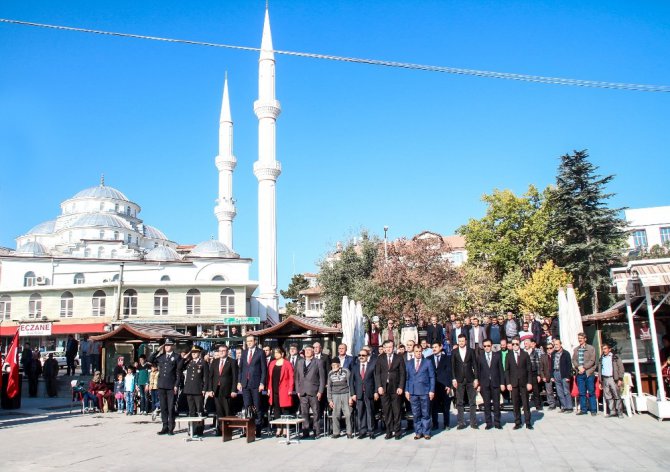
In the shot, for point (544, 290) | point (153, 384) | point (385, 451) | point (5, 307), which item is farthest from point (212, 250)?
point (385, 451)

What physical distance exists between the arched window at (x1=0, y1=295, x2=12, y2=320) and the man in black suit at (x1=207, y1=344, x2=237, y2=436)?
1490 inches

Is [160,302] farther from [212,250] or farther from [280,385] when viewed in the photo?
[280,385]

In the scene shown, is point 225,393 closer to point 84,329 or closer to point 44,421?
point 44,421

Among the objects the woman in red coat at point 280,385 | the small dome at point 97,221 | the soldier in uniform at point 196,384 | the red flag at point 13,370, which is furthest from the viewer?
the small dome at point 97,221

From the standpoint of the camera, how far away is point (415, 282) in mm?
32125

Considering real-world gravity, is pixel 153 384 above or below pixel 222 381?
below

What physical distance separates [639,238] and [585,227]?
60.7ft

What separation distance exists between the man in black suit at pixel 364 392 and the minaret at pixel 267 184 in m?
35.5

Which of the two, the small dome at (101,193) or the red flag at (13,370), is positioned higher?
the small dome at (101,193)

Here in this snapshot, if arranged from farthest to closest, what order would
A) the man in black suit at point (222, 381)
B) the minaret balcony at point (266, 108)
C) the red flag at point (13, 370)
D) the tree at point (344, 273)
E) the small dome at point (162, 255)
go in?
the small dome at point (162, 255) < the minaret balcony at point (266, 108) < the tree at point (344, 273) < the red flag at point (13, 370) < the man in black suit at point (222, 381)

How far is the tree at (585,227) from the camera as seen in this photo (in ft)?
112

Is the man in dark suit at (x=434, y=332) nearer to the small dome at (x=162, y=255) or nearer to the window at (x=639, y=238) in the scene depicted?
the small dome at (x=162, y=255)

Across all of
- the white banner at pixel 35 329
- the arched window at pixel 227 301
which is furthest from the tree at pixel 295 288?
the white banner at pixel 35 329

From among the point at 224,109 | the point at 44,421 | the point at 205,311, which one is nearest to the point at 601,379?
the point at 44,421
